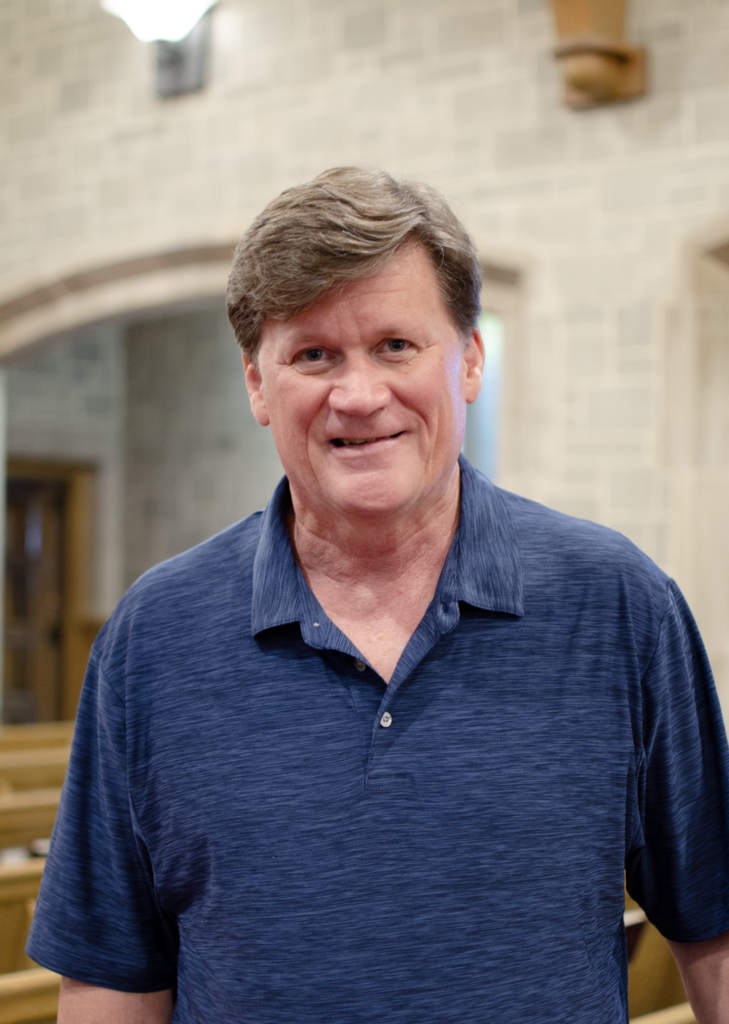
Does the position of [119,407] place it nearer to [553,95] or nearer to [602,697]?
[553,95]

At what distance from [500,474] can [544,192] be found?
3.42 ft

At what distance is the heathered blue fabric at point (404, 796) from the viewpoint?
97cm

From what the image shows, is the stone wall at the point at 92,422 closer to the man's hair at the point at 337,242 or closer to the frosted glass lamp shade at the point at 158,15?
the frosted glass lamp shade at the point at 158,15

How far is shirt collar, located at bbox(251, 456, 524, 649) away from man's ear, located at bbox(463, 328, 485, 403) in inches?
3.6

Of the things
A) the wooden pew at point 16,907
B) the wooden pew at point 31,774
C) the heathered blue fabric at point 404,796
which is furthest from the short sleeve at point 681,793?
the wooden pew at point 31,774

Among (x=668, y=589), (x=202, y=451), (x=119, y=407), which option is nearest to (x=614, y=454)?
(x=668, y=589)

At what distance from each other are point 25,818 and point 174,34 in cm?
330

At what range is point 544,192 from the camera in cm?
407

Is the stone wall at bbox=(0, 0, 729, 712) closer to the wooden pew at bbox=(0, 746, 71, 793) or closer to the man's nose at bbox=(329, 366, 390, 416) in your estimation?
the wooden pew at bbox=(0, 746, 71, 793)

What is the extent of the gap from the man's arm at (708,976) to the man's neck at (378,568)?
41cm

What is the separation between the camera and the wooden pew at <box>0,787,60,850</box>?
294 centimetres

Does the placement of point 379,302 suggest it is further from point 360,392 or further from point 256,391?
point 256,391

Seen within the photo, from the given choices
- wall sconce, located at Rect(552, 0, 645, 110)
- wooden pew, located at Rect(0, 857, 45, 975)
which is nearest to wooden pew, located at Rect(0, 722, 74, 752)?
wooden pew, located at Rect(0, 857, 45, 975)

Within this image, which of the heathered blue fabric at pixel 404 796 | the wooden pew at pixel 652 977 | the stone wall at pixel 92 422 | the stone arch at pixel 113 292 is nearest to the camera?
the heathered blue fabric at pixel 404 796
